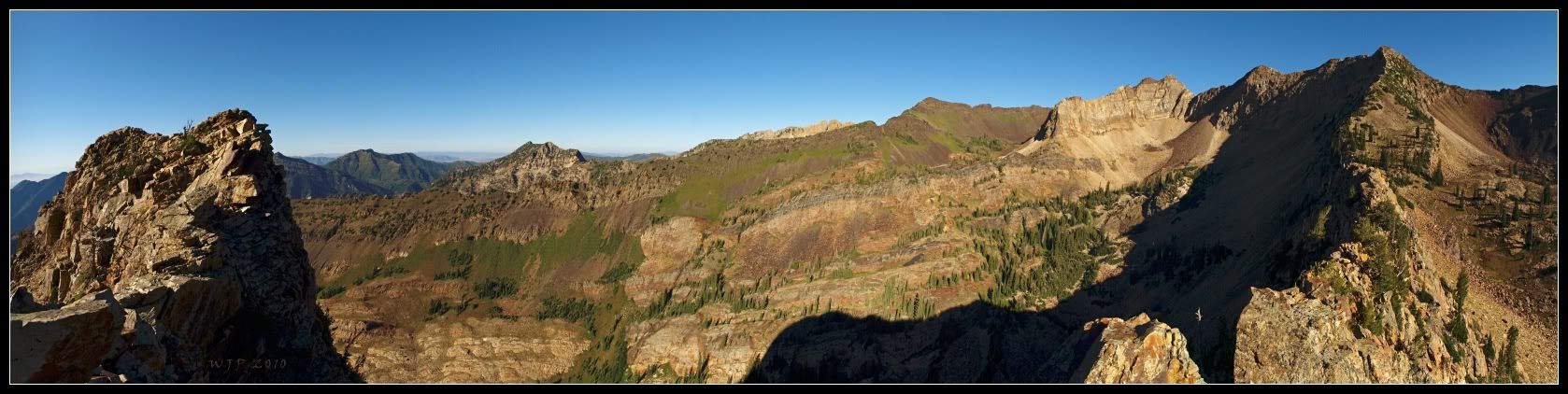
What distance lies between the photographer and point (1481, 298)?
35.6 meters

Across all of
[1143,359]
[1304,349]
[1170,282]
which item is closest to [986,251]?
[1170,282]

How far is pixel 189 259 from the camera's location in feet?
67.1

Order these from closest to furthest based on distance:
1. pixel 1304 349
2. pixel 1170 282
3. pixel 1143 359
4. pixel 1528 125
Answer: pixel 1143 359
pixel 1304 349
pixel 1170 282
pixel 1528 125

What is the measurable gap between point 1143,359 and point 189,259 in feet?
115

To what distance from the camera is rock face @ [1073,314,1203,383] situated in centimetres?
2223

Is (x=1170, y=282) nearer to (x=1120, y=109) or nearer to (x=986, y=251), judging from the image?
(x=986, y=251)

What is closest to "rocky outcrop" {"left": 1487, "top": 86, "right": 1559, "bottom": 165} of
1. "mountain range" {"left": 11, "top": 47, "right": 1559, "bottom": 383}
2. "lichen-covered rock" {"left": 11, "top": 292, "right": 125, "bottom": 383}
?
"mountain range" {"left": 11, "top": 47, "right": 1559, "bottom": 383}

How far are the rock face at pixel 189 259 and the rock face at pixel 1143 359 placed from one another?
30461 millimetres

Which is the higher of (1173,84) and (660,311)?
(1173,84)

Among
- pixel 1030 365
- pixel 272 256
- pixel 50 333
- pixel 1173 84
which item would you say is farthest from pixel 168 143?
pixel 1173 84

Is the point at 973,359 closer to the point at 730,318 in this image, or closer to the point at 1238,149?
the point at 730,318

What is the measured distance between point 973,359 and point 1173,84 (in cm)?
13748

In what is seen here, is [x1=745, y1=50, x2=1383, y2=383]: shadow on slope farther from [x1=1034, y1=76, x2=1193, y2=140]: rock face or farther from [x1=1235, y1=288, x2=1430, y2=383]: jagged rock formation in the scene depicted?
[x1=1034, y1=76, x2=1193, y2=140]: rock face

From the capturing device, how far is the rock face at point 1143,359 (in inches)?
875
